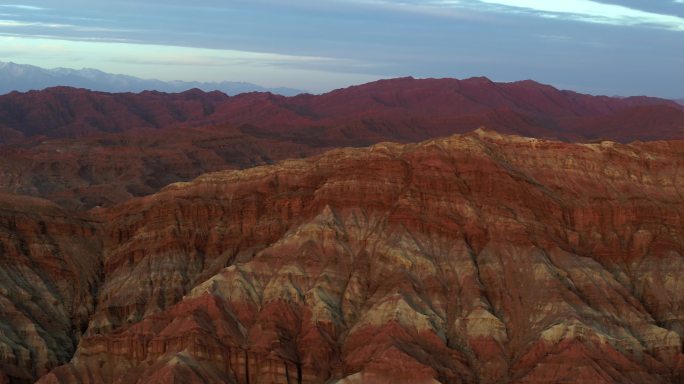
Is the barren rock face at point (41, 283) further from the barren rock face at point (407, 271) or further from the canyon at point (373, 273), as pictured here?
the barren rock face at point (407, 271)

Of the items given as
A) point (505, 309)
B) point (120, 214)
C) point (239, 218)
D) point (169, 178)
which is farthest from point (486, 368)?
point (169, 178)

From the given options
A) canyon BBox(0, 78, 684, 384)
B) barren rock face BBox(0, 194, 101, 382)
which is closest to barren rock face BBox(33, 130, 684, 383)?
canyon BBox(0, 78, 684, 384)

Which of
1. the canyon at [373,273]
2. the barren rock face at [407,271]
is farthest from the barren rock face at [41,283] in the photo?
the barren rock face at [407,271]

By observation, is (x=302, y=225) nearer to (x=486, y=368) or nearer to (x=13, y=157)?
(x=486, y=368)

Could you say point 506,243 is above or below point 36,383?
above

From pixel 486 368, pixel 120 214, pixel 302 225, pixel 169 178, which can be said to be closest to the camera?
pixel 486 368

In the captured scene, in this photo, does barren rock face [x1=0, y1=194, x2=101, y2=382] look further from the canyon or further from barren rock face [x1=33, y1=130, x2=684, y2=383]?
barren rock face [x1=33, y1=130, x2=684, y2=383]

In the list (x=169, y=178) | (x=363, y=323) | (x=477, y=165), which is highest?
(x=477, y=165)
